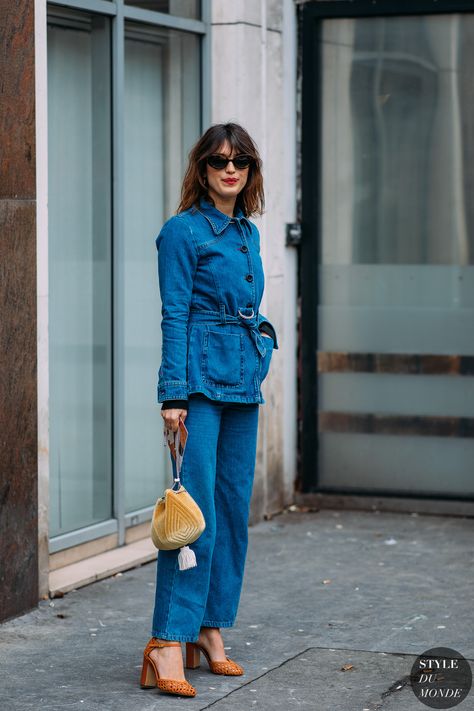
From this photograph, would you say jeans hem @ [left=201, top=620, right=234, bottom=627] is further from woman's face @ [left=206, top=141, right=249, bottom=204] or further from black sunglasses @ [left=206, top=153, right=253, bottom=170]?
black sunglasses @ [left=206, top=153, right=253, bottom=170]

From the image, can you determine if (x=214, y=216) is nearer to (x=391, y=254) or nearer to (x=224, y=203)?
(x=224, y=203)

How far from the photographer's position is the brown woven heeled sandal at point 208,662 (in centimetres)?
547

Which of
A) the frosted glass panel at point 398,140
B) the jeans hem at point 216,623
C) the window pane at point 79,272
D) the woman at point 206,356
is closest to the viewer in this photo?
the woman at point 206,356

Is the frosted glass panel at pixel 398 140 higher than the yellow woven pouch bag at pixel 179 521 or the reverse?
higher

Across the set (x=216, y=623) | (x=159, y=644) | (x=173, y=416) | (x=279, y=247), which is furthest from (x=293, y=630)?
(x=279, y=247)

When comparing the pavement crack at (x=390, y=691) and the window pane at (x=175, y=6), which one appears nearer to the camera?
the pavement crack at (x=390, y=691)

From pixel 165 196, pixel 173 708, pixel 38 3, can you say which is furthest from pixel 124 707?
pixel 165 196

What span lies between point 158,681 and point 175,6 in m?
4.22

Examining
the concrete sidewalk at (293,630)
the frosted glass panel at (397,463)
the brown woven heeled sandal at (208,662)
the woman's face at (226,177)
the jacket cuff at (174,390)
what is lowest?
the concrete sidewalk at (293,630)

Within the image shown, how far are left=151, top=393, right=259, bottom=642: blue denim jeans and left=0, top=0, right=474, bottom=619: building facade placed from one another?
4.09ft

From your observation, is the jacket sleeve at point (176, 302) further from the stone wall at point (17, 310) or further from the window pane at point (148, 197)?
the window pane at point (148, 197)

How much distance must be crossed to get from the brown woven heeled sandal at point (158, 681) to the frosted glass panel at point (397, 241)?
150 inches

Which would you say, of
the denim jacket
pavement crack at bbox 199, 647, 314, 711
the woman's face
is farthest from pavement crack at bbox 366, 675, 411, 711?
the woman's face

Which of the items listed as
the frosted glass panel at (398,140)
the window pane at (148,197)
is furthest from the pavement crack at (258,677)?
the frosted glass panel at (398,140)
